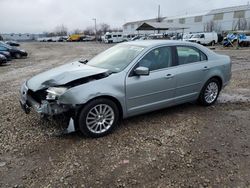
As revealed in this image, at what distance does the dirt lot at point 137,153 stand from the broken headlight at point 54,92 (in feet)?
2.30

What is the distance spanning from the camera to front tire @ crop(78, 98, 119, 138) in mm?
3574

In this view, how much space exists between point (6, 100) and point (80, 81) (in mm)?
3267

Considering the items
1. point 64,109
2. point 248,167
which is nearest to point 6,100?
point 64,109

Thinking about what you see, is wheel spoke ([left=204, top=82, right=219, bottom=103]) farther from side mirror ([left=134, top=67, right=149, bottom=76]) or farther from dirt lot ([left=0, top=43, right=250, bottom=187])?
side mirror ([left=134, top=67, right=149, bottom=76])

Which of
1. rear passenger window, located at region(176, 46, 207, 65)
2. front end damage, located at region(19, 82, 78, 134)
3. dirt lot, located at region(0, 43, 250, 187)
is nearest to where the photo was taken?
dirt lot, located at region(0, 43, 250, 187)

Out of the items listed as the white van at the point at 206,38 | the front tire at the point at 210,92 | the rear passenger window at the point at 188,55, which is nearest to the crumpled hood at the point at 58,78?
the rear passenger window at the point at 188,55

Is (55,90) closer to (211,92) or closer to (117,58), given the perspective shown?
(117,58)

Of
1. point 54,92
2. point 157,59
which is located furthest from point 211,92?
point 54,92

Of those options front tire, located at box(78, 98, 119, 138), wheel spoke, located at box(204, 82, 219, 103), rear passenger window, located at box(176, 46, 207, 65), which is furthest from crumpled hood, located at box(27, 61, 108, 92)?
wheel spoke, located at box(204, 82, 219, 103)

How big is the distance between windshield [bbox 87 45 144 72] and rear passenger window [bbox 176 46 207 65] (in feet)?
2.74

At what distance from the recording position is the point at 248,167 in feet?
9.96

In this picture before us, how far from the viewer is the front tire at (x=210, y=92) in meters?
5.03

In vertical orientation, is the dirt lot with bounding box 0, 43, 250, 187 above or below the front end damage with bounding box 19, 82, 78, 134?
below

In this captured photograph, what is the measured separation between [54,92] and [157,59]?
75.6 inches
